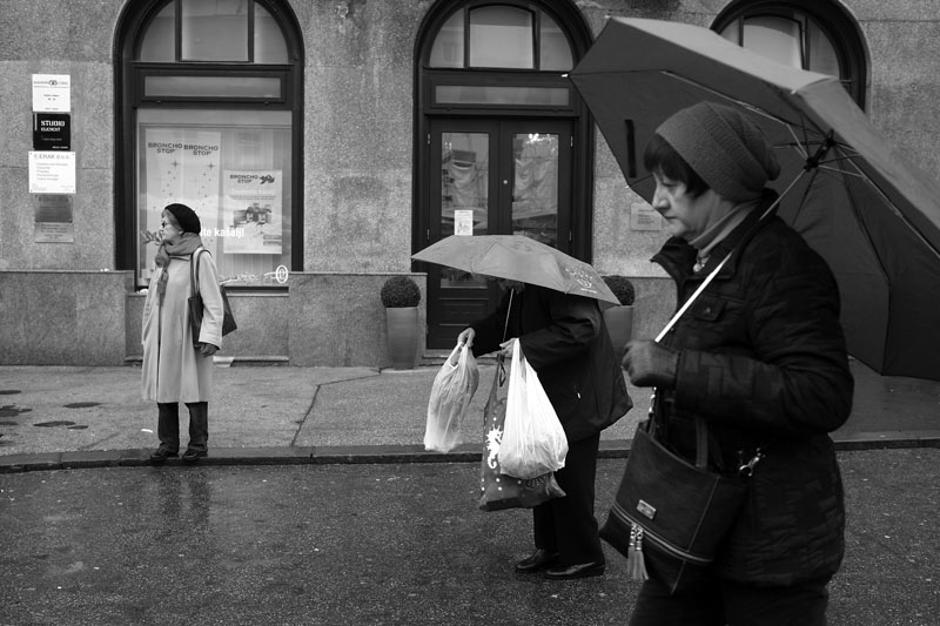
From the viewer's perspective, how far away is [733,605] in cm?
252

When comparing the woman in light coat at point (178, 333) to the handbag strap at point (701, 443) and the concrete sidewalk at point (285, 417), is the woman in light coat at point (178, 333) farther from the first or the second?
the handbag strap at point (701, 443)

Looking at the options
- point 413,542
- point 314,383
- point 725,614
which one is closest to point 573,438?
point 413,542

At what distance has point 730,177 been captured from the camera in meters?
2.36

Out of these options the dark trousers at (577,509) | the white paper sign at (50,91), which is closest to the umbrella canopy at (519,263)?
the dark trousers at (577,509)

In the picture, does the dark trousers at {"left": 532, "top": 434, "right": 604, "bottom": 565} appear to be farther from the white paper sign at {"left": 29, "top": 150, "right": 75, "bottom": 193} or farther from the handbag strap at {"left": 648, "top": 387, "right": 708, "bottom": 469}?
the white paper sign at {"left": 29, "top": 150, "right": 75, "bottom": 193}

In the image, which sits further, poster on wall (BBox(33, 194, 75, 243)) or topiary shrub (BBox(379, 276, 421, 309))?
poster on wall (BBox(33, 194, 75, 243))

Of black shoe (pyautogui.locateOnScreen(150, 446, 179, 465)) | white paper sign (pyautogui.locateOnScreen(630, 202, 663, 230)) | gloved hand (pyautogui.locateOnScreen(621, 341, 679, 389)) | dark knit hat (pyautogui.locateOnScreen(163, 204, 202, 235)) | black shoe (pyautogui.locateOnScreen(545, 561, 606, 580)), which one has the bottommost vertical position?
black shoe (pyautogui.locateOnScreen(545, 561, 606, 580))

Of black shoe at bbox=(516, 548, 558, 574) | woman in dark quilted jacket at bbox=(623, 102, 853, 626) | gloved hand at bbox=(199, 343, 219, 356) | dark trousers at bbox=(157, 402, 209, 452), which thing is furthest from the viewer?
dark trousers at bbox=(157, 402, 209, 452)

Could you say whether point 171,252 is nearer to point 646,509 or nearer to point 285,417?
point 285,417

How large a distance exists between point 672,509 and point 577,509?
2.79 metres

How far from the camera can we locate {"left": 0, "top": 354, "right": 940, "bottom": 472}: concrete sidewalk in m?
7.94

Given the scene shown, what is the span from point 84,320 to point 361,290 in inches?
127

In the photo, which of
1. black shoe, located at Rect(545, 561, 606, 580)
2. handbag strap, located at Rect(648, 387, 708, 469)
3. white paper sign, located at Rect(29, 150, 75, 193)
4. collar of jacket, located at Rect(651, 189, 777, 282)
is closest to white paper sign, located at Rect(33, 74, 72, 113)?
white paper sign, located at Rect(29, 150, 75, 193)

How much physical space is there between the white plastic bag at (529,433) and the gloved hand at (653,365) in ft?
7.84
